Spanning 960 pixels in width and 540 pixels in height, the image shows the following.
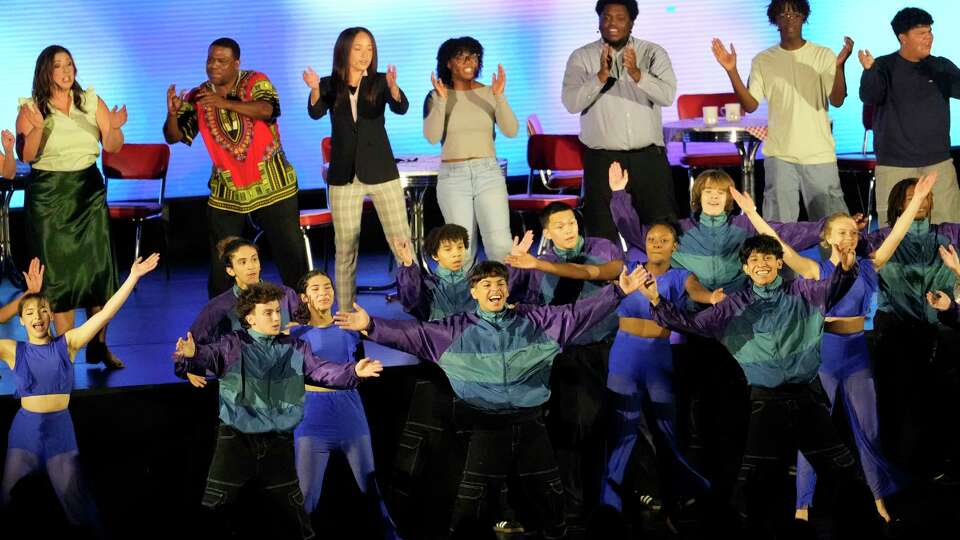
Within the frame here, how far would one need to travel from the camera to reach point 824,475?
211 inches

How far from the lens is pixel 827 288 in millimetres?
5426

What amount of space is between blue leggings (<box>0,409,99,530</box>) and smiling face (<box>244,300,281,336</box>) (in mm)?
888

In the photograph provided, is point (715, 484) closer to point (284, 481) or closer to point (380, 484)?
point (380, 484)

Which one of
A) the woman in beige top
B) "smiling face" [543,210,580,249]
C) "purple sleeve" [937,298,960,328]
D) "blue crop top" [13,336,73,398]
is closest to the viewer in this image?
"blue crop top" [13,336,73,398]

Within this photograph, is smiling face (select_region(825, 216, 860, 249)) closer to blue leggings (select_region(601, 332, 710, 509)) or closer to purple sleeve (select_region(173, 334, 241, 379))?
blue leggings (select_region(601, 332, 710, 509))

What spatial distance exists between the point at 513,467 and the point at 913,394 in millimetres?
2095

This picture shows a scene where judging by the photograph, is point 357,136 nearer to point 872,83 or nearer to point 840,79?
point 840,79

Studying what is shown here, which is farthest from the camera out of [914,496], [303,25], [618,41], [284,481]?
[303,25]

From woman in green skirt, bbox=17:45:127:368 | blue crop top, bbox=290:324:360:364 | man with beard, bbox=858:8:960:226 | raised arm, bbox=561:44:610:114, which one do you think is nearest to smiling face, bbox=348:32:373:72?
raised arm, bbox=561:44:610:114

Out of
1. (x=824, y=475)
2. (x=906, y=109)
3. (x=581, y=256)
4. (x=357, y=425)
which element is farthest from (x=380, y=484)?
(x=906, y=109)

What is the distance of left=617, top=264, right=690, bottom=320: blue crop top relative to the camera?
5801mm

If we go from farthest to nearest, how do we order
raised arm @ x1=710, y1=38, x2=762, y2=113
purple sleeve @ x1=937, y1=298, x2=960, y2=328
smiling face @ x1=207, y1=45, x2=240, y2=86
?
raised arm @ x1=710, y1=38, x2=762, y2=113 < smiling face @ x1=207, y1=45, x2=240, y2=86 < purple sleeve @ x1=937, y1=298, x2=960, y2=328

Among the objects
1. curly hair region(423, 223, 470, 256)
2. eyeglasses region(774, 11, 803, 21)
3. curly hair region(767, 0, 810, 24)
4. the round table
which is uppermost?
curly hair region(767, 0, 810, 24)

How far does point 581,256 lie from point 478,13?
3.73m
